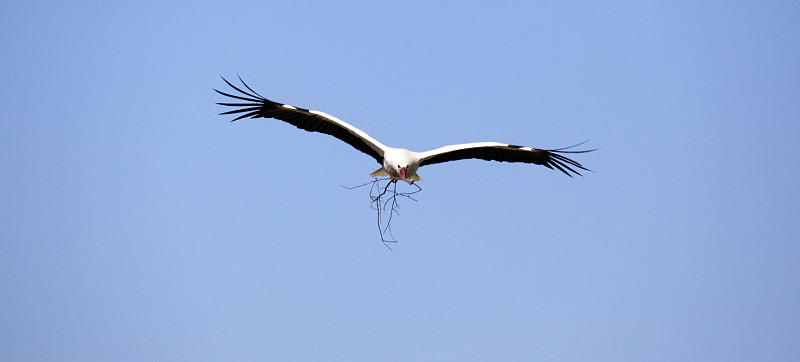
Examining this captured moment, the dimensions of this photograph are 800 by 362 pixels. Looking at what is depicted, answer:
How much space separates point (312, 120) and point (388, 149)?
1.61 meters

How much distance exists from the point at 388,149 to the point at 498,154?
97.9 inches

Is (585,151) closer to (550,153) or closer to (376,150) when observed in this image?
(550,153)

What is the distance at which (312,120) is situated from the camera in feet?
49.0

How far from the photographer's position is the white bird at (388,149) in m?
14.2

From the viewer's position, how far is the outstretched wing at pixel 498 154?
15.0 m

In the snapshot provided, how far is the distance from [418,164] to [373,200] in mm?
1102

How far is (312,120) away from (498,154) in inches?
140

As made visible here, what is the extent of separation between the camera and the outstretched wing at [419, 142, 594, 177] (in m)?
15.0

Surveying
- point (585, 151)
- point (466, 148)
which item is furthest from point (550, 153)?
point (466, 148)

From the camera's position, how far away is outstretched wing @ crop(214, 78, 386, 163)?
47.9ft

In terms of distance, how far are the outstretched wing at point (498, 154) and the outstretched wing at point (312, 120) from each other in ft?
3.25

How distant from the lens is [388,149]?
14289mm

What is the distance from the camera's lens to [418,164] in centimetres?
1456

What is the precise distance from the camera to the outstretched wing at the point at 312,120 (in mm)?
14594
